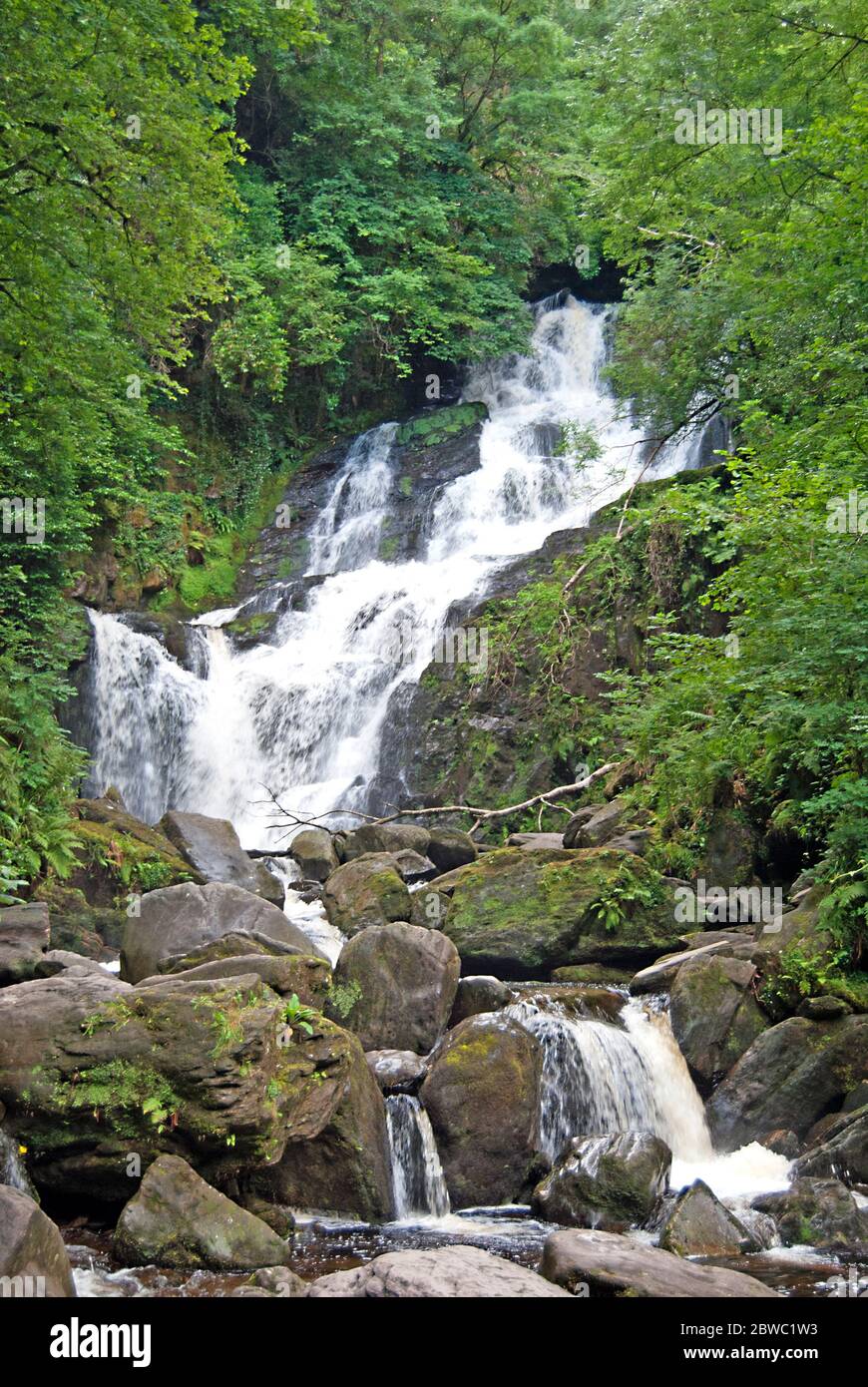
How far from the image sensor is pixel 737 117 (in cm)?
1351

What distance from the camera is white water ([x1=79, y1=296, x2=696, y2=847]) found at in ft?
57.0

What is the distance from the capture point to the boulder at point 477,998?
28.2ft

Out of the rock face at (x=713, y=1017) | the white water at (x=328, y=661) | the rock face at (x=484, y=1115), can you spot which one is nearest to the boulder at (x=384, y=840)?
the white water at (x=328, y=661)

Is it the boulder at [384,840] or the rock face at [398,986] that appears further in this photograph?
the boulder at [384,840]

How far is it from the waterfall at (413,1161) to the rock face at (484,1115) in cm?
7

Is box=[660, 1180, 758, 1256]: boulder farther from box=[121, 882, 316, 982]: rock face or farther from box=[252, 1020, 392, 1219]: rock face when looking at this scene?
box=[121, 882, 316, 982]: rock face

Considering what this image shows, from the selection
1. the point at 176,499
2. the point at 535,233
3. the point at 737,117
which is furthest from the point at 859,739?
the point at 535,233

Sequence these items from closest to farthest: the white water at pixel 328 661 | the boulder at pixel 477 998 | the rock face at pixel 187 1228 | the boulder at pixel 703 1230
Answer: the rock face at pixel 187 1228 → the boulder at pixel 703 1230 → the boulder at pixel 477 998 → the white water at pixel 328 661

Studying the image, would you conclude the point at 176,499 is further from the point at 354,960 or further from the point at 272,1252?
the point at 272,1252

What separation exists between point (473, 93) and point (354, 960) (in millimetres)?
28720

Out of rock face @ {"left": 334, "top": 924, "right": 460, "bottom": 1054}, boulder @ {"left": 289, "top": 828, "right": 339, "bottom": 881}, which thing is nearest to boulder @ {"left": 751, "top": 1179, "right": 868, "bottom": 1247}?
rock face @ {"left": 334, "top": 924, "right": 460, "bottom": 1054}

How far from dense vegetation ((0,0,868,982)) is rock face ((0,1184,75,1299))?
2.40m

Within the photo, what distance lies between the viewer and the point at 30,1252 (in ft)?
14.5

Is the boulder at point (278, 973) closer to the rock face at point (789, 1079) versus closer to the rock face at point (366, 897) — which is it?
the rock face at point (366, 897)
